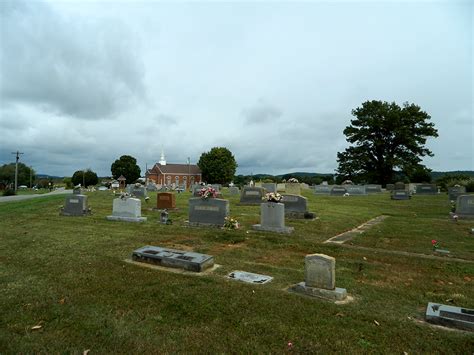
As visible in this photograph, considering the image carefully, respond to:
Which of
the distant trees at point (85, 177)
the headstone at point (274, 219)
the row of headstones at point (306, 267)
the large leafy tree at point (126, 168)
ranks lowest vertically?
the row of headstones at point (306, 267)

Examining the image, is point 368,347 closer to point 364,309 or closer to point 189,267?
point 364,309

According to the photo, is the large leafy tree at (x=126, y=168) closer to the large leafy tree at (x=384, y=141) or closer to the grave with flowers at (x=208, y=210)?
the large leafy tree at (x=384, y=141)

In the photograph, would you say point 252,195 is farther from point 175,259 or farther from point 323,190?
point 323,190

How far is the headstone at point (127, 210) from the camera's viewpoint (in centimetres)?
1359

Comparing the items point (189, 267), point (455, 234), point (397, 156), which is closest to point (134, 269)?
point (189, 267)

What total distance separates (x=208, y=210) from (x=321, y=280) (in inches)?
293

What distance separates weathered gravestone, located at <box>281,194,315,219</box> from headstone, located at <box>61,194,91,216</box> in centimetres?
974

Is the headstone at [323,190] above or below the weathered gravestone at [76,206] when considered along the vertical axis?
above

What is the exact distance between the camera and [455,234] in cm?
1138

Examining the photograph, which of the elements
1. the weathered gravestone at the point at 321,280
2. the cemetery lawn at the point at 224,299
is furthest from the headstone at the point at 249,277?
the weathered gravestone at the point at 321,280

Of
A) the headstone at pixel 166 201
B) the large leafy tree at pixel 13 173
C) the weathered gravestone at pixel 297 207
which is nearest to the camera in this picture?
the weathered gravestone at pixel 297 207

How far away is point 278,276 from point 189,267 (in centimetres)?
186

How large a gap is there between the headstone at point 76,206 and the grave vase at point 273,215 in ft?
30.2

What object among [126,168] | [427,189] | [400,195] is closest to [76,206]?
[400,195]
